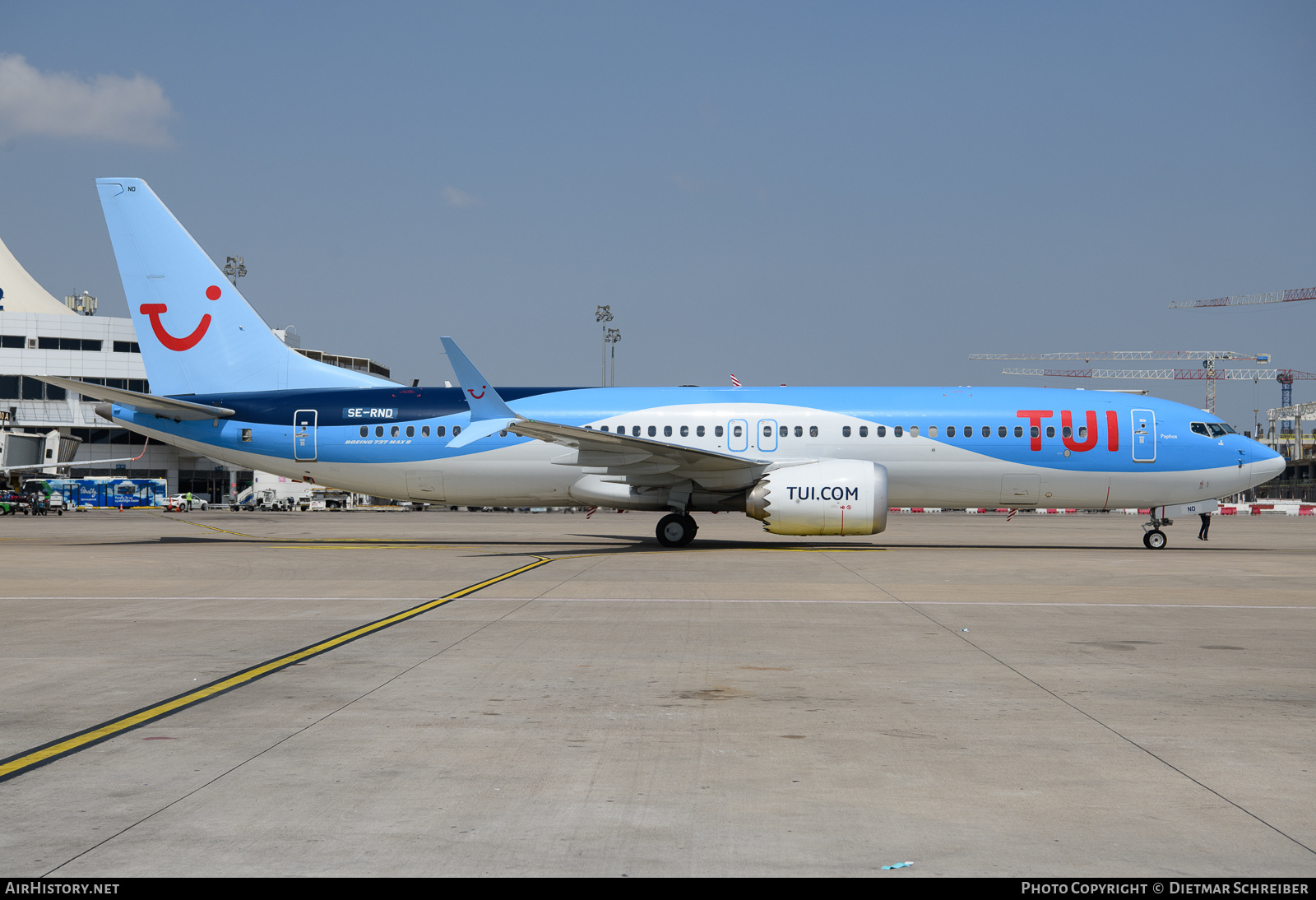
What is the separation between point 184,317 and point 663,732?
77.3 feet

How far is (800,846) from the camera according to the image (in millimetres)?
4309

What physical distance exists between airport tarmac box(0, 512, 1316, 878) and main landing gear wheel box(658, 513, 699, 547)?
29.2 feet

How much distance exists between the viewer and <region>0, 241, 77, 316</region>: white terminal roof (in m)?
86.0

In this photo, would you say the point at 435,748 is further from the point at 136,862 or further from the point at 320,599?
the point at 320,599

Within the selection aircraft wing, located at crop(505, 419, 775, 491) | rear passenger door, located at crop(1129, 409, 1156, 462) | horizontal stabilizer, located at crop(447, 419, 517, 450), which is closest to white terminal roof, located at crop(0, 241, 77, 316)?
horizontal stabilizer, located at crop(447, 419, 517, 450)

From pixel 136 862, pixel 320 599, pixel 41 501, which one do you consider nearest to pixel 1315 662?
pixel 136 862

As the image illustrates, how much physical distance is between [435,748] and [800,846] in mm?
2538

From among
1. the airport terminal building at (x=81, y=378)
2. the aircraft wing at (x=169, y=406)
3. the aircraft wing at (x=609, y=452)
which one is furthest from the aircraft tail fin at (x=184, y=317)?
the airport terminal building at (x=81, y=378)

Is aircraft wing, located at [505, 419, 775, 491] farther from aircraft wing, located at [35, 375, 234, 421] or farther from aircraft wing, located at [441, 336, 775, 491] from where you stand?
aircraft wing, located at [35, 375, 234, 421]

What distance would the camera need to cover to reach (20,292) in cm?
8725

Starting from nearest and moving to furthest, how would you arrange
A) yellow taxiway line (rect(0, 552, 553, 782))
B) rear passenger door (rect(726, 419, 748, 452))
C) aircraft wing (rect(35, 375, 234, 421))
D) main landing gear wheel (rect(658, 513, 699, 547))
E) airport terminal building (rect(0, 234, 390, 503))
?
1. yellow taxiway line (rect(0, 552, 553, 782))
2. main landing gear wheel (rect(658, 513, 699, 547))
3. aircraft wing (rect(35, 375, 234, 421))
4. rear passenger door (rect(726, 419, 748, 452))
5. airport terminal building (rect(0, 234, 390, 503))

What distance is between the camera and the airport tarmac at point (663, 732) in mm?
4289

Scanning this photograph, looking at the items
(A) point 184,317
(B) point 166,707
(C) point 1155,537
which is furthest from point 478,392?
(C) point 1155,537
